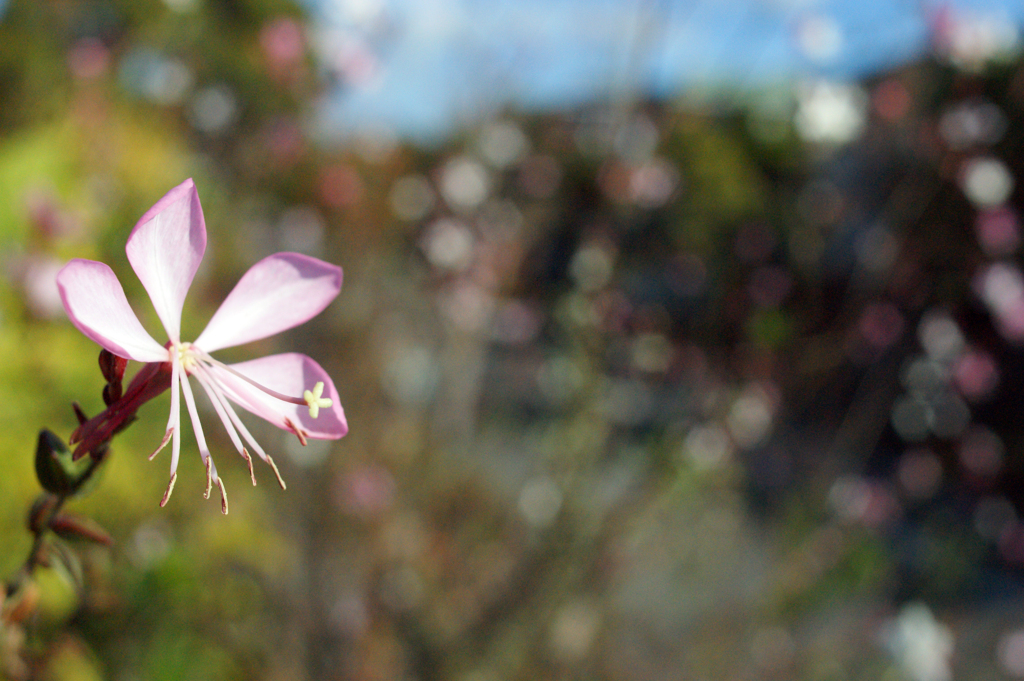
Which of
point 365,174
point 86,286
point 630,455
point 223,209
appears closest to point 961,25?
point 630,455

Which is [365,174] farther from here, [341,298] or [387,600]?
[387,600]

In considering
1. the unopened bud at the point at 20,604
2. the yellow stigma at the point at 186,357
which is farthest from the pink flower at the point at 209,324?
the unopened bud at the point at 20,604

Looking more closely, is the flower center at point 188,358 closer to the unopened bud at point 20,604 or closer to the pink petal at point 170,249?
the pink petal at point 170,249

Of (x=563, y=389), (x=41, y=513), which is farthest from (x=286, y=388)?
(x=563, y=389)

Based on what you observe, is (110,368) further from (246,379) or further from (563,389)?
(563,389)

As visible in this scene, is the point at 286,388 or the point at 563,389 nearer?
the point at 286,388

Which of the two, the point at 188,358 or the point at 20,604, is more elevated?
the point at 188,358
